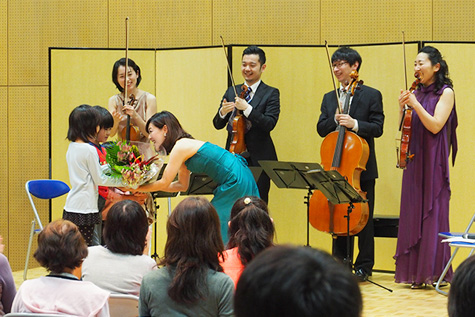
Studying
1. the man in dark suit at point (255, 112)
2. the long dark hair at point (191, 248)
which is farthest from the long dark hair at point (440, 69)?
the long dark hair at point (191, 248)

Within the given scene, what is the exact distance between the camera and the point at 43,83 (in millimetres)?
7176

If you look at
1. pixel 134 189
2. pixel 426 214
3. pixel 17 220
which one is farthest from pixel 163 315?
pixel 17 220

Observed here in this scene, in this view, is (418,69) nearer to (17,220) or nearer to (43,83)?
(43,83)

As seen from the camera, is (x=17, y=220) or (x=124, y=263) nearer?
(x=124, y=263)

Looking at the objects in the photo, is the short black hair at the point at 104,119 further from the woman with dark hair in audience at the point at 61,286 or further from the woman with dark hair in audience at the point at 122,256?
the woman with dark hair in audience at the point at 61,286

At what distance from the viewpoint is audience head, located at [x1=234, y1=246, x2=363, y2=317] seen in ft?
2.77

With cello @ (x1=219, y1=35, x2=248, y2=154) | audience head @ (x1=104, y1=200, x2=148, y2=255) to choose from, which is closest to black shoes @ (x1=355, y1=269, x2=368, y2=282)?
cello @ (x1=219, y1=35, x2=248, y2=154)

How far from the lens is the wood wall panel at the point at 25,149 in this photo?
23.6ft

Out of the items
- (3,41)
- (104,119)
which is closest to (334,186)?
(104,119)

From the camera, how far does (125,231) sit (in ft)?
9.21

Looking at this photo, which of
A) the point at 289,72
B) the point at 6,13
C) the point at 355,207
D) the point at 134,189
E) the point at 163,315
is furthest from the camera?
the point at 6,13

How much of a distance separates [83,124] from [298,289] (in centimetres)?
361

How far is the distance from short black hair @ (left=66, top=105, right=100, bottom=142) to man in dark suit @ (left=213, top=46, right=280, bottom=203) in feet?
3.93

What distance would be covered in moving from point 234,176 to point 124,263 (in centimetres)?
139
